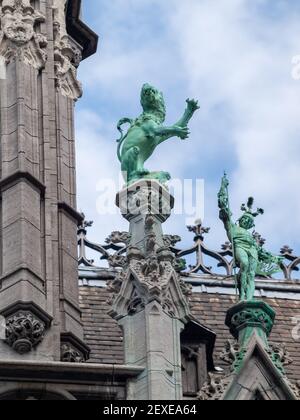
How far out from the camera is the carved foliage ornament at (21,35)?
4584cm

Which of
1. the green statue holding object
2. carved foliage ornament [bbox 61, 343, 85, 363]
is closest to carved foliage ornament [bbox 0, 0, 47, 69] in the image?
the green statue holding object

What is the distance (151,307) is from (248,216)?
5.16 meters

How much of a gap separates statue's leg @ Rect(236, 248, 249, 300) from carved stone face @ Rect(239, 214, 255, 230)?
0.81 meters

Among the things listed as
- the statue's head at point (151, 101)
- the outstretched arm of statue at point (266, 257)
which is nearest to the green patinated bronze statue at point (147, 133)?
the statue's head at point (151, 101)

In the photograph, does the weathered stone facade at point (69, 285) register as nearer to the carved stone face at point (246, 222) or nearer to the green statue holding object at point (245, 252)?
the green statue holding object at point (245, 252)

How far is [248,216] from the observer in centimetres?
4628

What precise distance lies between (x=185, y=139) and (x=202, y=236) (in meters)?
9.40

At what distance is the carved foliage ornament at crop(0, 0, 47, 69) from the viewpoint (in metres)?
45.8

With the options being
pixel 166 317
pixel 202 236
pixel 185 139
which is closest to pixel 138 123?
pixel 185 139

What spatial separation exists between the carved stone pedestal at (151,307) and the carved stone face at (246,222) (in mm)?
2953

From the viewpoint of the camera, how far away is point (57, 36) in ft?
153

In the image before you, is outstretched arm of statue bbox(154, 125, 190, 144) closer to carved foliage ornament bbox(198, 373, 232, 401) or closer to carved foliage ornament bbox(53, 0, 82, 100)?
carved foliage ornament bbox(53, 0, 82, 100)
